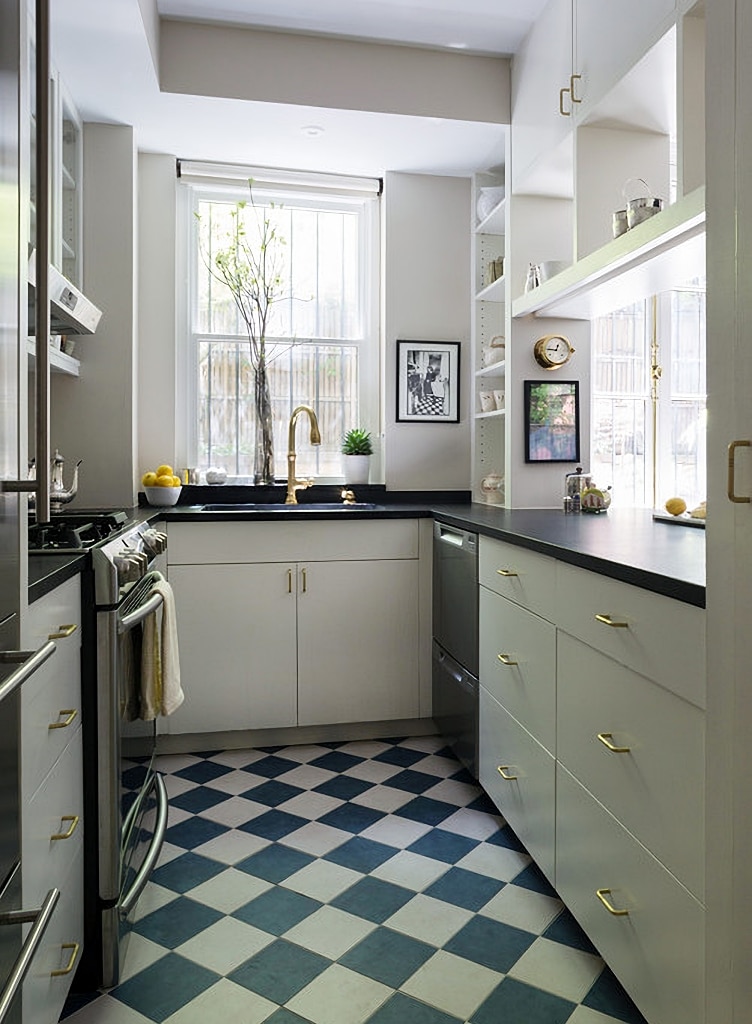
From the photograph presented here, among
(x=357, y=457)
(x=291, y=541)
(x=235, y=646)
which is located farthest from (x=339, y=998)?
(x=357, y=457)

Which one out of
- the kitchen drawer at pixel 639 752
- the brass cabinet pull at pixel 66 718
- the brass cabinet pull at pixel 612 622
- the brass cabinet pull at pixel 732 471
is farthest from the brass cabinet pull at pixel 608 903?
the brass cabinet pull at pixel 66 718

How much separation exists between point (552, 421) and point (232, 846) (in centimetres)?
206

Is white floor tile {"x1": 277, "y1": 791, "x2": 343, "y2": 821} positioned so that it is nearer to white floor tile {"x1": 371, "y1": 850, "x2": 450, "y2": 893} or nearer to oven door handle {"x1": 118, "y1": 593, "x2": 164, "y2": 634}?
white floor tile {"x1": 371, "y1": 850, "x2": 450, "y2": 893}

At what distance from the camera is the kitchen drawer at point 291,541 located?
2.99 meters

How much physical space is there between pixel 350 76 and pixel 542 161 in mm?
870

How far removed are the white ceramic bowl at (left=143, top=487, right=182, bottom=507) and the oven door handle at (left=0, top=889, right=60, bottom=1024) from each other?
240 centimetres

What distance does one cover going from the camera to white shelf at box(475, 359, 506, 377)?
3.43 meters

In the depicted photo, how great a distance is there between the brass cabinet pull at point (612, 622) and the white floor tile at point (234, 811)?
1.42 metres

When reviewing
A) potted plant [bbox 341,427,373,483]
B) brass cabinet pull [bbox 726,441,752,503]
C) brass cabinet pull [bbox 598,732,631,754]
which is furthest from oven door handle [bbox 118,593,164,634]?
potted plant [bbox 341,427,373,483]

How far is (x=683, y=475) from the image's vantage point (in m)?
3.83

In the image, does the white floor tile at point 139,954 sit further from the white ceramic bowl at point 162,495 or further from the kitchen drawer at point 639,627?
the white ceramic bowl at point 162,495

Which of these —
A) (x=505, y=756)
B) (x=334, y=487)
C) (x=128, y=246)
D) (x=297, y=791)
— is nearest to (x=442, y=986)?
(x=505, y=756)

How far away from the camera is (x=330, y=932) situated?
1.84 meters

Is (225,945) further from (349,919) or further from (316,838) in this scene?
(316,838)
